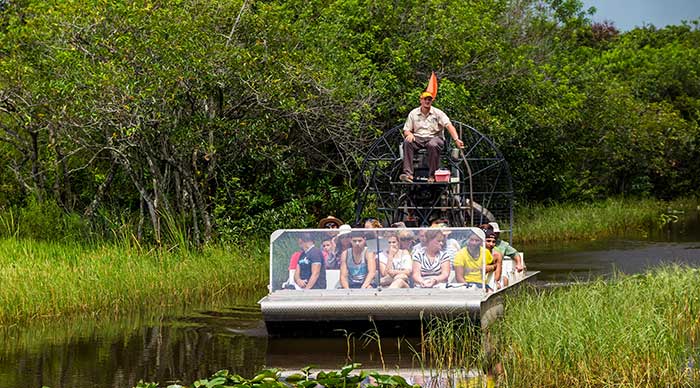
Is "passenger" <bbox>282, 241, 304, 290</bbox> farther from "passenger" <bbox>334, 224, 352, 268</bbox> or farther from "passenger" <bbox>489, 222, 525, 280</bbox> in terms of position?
"passenger" <bbox>489, 222, 525, 280</bbox>

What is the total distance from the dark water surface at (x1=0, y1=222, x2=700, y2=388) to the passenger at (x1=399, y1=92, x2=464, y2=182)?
11.0 feet

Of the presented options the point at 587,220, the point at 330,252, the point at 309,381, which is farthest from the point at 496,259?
the point at 587,220

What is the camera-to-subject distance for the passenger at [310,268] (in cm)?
1488

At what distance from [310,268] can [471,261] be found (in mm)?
2091

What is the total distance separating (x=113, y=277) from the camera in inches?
683

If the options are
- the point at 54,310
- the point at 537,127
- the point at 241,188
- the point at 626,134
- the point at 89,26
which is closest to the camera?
the point at 54,310

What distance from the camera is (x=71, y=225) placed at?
817 inches

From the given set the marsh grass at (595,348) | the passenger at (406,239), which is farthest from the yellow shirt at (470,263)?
the marsh grass at (595,348)

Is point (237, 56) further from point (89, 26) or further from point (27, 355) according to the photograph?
point (27, 355)

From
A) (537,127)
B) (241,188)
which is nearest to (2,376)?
(241,188)

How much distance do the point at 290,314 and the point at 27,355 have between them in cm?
319

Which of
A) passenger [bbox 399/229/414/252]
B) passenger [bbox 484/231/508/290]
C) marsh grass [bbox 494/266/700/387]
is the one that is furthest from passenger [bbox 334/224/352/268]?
marsh grass [bbox 494/266/700/387]

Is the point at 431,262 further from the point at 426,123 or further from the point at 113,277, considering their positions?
the point at 113,277

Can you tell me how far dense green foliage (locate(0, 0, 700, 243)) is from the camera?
19.3 meters
